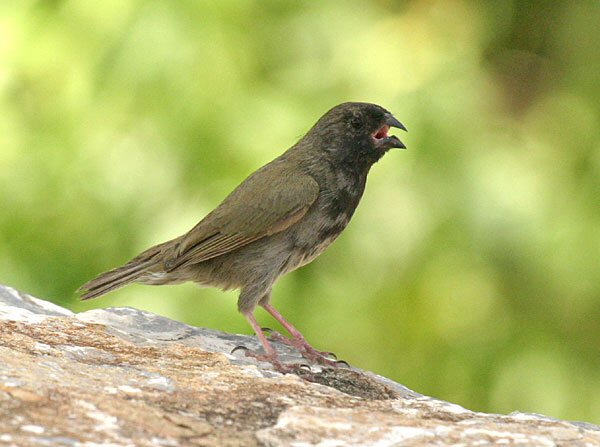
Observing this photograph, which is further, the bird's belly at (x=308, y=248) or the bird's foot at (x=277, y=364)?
the bird's belly at (x=308, y=248)

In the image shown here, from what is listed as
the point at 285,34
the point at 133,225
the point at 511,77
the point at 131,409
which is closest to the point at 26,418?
the point at 131,409

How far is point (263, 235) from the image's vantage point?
5.02 meters

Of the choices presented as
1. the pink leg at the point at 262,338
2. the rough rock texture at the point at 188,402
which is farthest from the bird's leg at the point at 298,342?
the rough rock texture at the point at 188,402

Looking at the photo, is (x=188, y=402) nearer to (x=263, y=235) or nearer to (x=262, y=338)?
(x=262, y=338)

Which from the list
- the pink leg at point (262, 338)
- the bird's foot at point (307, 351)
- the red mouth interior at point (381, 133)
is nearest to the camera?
the pink leg at point (262, 338)

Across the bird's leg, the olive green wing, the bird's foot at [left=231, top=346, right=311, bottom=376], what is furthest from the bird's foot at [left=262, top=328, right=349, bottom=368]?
the olive green wing

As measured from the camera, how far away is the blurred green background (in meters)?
5.42

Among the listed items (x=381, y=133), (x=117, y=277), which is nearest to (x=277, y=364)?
(x=117, y=277)

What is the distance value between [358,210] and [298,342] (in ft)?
2.99

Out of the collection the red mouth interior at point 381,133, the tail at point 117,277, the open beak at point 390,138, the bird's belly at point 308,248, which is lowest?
the tail at point 117,277

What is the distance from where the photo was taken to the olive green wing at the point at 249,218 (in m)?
5.01

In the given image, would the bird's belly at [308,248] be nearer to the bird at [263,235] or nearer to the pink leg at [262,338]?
the bird at [263,235]

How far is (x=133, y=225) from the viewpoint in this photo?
5477 millimetres

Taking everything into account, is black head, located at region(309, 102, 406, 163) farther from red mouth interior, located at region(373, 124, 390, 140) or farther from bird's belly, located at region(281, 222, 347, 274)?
bird's belly, located at region(281, 222, 347, 274)
